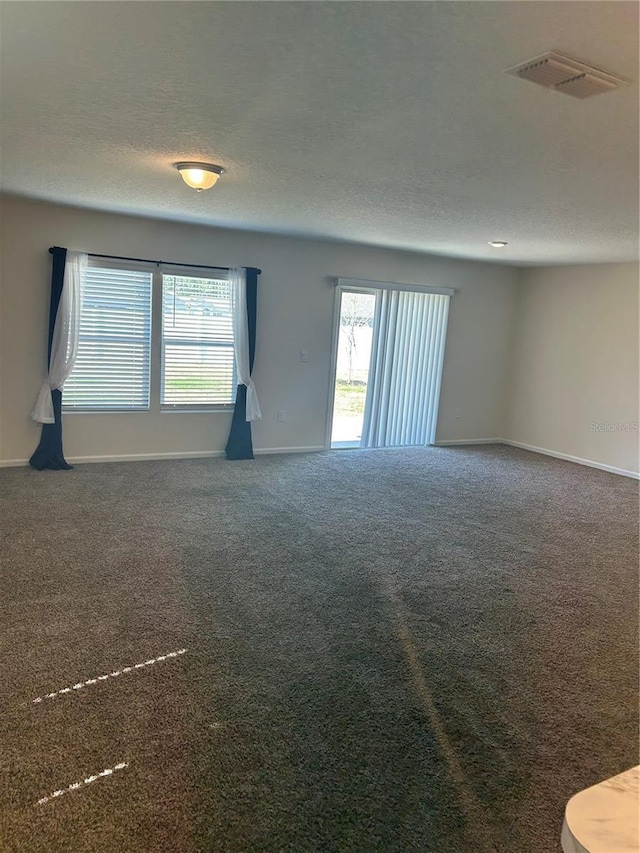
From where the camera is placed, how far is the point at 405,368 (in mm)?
7086

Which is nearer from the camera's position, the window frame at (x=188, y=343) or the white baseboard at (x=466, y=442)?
the window frame at (x=188, y=343)

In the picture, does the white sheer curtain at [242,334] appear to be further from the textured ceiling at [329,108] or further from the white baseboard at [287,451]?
the textured ceiling at [329,108]

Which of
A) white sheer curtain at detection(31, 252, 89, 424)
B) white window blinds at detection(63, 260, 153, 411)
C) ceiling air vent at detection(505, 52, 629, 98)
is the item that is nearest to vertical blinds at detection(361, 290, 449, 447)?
white window blinds at detection(63, 260, 153, 411)

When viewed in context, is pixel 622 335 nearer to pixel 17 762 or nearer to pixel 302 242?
pixel 302 242

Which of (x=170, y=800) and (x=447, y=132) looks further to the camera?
(x=447, y=132)

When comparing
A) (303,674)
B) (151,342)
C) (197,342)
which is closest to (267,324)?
(197,342)

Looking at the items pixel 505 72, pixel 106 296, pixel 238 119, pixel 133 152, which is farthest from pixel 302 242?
pixel 505 72

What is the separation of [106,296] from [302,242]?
212cm

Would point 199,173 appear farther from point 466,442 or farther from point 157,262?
point 466,442

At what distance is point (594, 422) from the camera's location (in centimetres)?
675

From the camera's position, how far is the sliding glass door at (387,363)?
268 inches

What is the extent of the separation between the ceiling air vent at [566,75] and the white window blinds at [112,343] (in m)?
4.36

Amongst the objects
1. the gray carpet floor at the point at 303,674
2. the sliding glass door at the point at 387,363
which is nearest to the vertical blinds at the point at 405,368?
the sliding glass door at the point at 387,363

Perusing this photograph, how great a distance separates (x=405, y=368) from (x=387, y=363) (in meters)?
0.28
